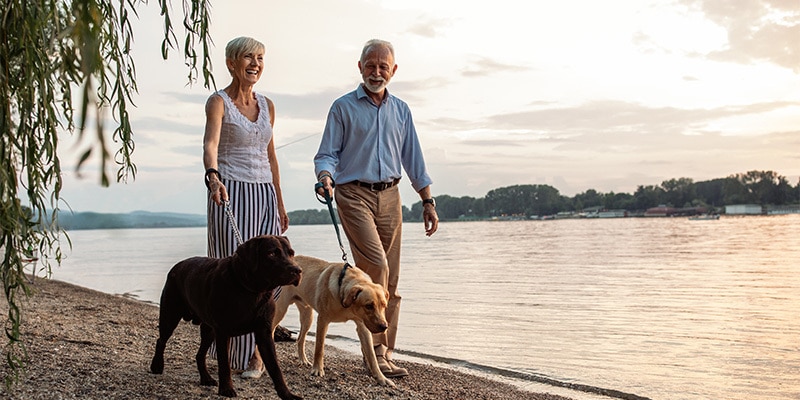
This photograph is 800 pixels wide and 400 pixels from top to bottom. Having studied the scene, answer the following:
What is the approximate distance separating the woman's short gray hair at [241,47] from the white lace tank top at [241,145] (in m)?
0.32

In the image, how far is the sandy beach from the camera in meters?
4.71

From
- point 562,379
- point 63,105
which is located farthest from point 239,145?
point 562,379

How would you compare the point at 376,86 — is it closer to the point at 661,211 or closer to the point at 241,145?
the point at 241,145

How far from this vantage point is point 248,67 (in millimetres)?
5426

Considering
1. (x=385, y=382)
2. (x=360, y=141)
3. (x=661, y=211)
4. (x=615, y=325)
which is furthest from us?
(x=661, y=211)

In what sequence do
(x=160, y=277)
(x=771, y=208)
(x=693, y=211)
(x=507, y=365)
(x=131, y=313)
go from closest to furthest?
(x=507, y=365), (x=131, y=313), (x=160, y=277), (x=693, y=211), (x=771, y=208)

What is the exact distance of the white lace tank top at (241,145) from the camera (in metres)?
5.48

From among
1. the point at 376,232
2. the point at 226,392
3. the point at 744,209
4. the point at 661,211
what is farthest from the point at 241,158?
the point at 744,209

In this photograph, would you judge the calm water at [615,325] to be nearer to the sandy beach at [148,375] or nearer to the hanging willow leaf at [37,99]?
the sandy beach at [148,375]

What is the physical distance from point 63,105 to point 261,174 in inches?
74.8

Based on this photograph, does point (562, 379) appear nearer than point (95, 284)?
Yes

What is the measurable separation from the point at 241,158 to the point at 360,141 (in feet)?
3.49

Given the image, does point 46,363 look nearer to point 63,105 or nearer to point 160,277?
point 63,105

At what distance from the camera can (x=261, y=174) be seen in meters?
5.69
